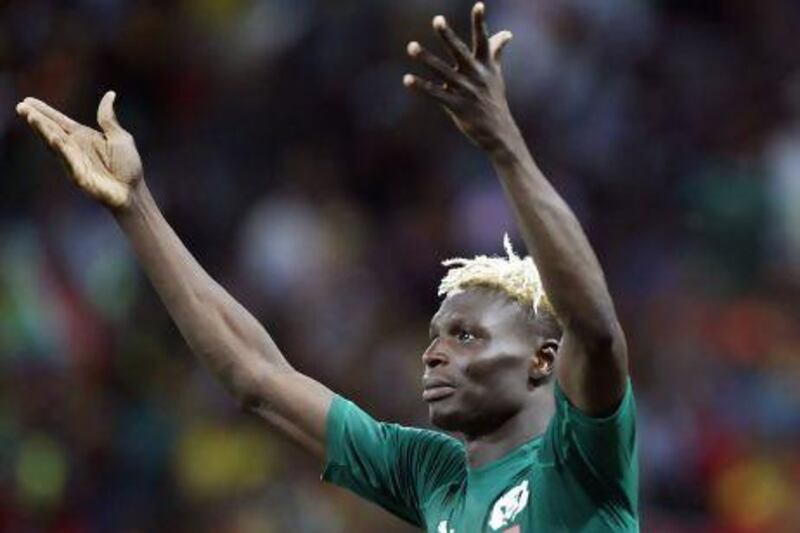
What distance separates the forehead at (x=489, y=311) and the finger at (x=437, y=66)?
971mm

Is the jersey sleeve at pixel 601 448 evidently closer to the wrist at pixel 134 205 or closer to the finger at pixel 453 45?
the finger at pixel 453 45

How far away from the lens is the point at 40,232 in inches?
364

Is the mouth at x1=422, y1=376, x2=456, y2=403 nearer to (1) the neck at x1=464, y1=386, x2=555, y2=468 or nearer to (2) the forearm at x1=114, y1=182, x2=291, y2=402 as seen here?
(1) the neck at x1=464, y1=386, x2=555, y2=468

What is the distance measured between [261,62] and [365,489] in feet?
16.9

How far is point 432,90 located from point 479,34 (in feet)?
0.47

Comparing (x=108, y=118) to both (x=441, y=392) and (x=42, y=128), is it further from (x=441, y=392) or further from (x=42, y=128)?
(x=441, y=392)

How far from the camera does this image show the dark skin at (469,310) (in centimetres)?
371

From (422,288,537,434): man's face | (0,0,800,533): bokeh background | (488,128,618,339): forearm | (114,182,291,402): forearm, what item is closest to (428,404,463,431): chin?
(422,288,537,434): man's face

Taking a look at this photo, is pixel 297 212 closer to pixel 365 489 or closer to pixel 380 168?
pixel 380 168

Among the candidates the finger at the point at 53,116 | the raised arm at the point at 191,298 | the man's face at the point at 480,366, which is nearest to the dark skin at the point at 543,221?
the man's face at the point at 480,366

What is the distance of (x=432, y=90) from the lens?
12.1ft

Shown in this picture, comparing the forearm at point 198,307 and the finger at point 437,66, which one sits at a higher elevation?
the finger at point 437,66

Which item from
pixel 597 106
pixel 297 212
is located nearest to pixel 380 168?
pixel 297 212

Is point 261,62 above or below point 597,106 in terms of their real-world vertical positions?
above
